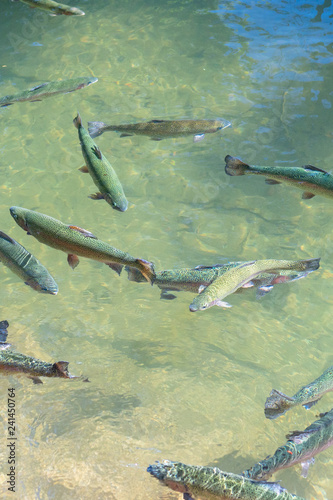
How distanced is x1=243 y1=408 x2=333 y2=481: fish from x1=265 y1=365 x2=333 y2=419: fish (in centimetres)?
19

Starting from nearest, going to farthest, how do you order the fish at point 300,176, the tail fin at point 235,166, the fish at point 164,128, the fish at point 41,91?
1. the fish at point 300,176
2. the tail fin at point 235,166
3. the fish at point 164,128
4. the fish at point 41,91

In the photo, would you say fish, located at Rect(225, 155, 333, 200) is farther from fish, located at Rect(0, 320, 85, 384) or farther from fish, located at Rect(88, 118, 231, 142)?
fish, located at Rect(0, 320, 85, 384)

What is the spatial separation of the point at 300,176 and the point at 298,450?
7.60ft

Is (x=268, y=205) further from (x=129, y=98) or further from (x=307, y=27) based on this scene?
(x=307, y=27)

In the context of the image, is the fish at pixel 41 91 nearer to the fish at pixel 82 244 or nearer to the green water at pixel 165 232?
the green water at pixel 165 232

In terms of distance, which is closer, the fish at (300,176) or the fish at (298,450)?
the fish at (298,450)

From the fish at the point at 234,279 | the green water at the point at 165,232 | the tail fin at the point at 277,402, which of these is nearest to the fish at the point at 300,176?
the fish at the point at 234,279

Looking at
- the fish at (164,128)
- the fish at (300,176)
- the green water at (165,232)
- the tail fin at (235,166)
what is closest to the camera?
the green water at (165,232)

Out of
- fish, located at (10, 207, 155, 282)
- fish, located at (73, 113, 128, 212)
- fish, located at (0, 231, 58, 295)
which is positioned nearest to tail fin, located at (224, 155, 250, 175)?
fish, located at (73, 113, 128, 212)

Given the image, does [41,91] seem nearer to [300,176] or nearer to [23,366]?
[300,176]

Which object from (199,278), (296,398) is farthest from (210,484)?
(199,278)

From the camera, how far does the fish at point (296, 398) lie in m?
3.24

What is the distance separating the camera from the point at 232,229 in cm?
542

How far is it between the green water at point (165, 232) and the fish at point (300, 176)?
1344mm
